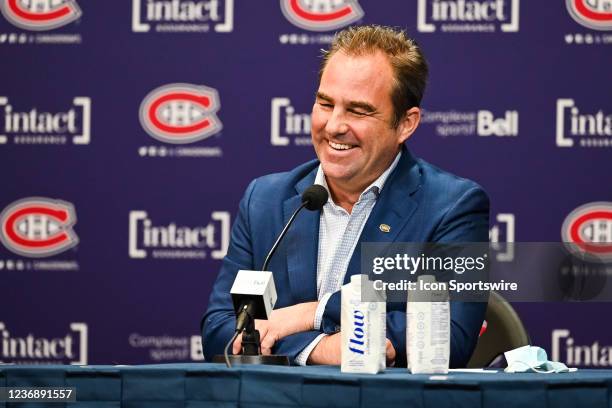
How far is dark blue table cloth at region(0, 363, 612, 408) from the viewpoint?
2.01 meters

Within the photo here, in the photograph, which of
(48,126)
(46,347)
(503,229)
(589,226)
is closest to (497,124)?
(503,229)

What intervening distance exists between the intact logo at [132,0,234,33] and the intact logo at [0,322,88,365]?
1415mm

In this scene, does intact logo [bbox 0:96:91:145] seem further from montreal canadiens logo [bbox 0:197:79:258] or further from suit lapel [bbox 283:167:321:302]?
suit lapel [bbox 283:167:321:302]

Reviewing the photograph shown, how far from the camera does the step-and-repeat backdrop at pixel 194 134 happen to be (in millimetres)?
4520

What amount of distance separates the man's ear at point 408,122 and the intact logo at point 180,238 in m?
1.65

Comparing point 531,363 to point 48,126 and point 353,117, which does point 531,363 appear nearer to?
point 353,117

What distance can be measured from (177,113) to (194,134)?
125mm

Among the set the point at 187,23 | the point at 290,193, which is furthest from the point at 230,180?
the point at 290,193

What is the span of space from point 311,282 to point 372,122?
51cm

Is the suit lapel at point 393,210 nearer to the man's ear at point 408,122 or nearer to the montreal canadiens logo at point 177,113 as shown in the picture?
the man's ear at point 408,122

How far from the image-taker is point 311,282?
3002mm

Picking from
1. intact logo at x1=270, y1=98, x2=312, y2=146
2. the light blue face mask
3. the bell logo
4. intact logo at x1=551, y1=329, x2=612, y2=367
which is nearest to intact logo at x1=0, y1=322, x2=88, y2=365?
intact logo at x1=270, y1=98, x2=312, y2=146

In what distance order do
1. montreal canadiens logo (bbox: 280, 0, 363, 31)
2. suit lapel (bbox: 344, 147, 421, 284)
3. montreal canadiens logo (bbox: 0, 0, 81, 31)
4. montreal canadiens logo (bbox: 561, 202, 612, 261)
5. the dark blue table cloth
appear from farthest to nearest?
montreal canadiens logo (bbox: 0, 0, 81, 31) → montreal canadiens logo (bbox: 280, 0, 363, 31) → montreal canadiens logo (bbox: 561, 202, 612, 261) → suit lapel (bbox: 344, 147, 421, 284) → the dark blue table cloth

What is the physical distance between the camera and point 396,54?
3059 mm
